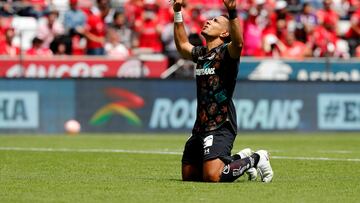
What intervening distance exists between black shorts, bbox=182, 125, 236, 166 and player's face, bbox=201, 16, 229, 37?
110 cm

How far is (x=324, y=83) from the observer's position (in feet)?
84.3

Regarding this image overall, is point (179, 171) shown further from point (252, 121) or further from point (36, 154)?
point (252, 121)

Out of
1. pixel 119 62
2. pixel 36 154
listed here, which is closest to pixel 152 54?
pixel 119 62

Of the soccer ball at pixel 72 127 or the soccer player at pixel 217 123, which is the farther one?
the soccer ball at pixel 72 127

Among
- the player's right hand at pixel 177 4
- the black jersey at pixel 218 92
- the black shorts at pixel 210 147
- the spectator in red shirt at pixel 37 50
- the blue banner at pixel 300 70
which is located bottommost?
the blue banner at pixel 300 70

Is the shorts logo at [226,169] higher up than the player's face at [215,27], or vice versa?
the player's face at [215,27]

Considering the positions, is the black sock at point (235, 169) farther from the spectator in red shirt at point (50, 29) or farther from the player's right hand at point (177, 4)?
the spectator in red shirt at point (50, 29)

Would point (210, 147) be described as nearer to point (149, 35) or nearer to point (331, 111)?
point (331, 111)

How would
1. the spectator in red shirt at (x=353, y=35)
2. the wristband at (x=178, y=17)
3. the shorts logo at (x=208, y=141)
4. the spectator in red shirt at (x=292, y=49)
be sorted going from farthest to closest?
the spectator in red shirt at (x=353, y=35) < the spectator in red shirt at (x=292, y=49) < the wristband at (x=178, y=17) < the shorts logo at (x=208, y=141)

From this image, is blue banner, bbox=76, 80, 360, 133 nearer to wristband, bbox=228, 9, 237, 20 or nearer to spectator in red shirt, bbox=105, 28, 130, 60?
spectator in red shirt, bbox=105, 28, 130, 60

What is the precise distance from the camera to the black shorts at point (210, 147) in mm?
11305

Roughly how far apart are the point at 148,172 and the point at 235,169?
2.12 meters

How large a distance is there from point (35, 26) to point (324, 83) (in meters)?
7.86

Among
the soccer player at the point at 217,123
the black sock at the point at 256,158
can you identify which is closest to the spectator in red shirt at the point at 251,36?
the soccer player at the point at 217,123
